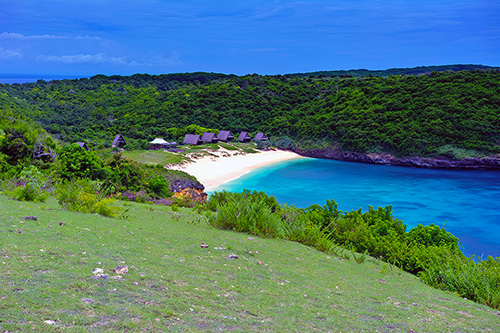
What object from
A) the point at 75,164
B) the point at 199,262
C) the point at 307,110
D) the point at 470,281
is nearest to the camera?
the point at 199,262

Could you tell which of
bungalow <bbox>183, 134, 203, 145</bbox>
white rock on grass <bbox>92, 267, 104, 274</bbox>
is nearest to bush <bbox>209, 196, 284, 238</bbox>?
white rock on grass <bbox>92, 267, 104, 274</bbox>

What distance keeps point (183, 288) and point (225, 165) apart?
1956 inches

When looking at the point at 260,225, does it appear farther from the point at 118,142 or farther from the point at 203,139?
the point at 203,139

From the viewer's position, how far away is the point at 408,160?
6109cm

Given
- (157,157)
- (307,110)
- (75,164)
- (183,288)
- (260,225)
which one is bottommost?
(157,157)

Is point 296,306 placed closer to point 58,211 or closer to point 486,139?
point 58,211

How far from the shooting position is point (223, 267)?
5.14m

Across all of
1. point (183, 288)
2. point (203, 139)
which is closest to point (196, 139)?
point (203, 139)

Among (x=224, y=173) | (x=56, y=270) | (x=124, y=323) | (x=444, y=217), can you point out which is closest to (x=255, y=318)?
(x=124, y=323)

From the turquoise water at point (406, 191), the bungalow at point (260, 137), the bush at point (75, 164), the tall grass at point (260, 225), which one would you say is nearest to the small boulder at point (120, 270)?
the tall grass at point (260, 225)

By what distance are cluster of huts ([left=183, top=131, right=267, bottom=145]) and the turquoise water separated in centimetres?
1938

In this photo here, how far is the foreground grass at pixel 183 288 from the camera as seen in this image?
9.46ft

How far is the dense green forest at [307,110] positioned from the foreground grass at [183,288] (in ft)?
204

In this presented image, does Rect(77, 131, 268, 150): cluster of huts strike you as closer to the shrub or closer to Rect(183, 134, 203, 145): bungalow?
Rect(183, 134, 203, 145): bungalow
